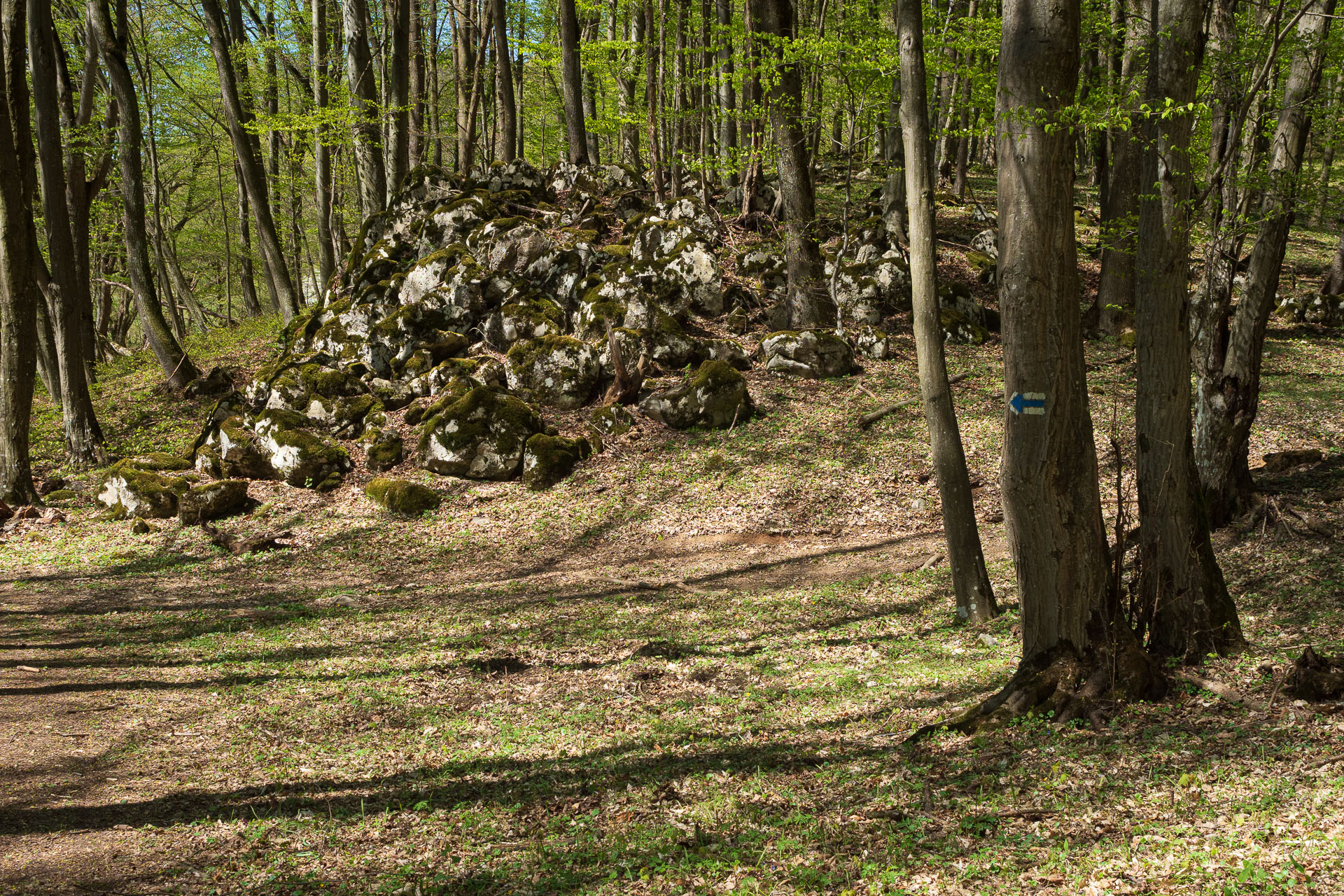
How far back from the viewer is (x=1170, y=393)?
16.3 feet

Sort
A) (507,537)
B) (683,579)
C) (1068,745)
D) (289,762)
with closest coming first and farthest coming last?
(1068,745), (289,762), (683,579), (507,537)

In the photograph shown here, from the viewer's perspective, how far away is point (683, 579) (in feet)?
31.7

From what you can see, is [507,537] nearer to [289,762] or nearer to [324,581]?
[324,581]

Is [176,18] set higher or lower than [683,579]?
higher

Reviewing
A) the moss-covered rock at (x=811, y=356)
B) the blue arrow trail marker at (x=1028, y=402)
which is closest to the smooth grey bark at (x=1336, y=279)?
the moss-covered rock at (x=811, y=356)

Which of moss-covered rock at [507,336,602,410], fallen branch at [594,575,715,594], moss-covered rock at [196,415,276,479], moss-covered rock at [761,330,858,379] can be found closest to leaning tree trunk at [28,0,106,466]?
moss-covered rock at [196,415,276,479]

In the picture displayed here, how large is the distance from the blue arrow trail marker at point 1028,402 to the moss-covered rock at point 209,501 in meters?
11.3

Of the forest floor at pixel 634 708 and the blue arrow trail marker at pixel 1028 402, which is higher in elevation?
the blue arrow trail marker at pixel 1028 402

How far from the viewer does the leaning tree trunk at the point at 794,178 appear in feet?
46.5

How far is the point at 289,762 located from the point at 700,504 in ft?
23.2

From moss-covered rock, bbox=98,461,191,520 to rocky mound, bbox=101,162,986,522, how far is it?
0.08 ft

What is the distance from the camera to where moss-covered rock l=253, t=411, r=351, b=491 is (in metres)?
12.8

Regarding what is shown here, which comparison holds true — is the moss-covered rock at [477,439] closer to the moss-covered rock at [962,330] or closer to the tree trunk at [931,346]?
the tree trunk at [931,346]

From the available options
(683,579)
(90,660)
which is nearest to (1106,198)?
(683,579)
